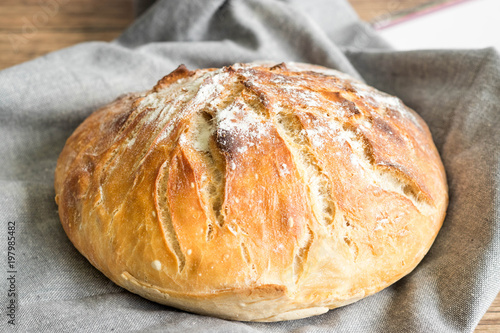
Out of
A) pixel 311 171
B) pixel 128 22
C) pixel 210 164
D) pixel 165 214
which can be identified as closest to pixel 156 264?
pixel 165 214

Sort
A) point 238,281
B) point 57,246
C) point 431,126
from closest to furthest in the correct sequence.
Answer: point 238,281 < point 57,246 < point 431,126

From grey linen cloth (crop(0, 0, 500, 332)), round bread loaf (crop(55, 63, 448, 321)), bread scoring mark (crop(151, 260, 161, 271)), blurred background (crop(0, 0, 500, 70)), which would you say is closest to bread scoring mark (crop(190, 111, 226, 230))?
round bread loaf (crop(55, 63, 448, 321))

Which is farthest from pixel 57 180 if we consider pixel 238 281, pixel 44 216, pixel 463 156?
pixel 463 156

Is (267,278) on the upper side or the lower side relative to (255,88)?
lower

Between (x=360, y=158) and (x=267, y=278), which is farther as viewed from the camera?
(x=360, y=158)

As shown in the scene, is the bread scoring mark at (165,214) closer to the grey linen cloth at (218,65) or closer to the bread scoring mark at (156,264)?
the bread scoring mark at (156,264)

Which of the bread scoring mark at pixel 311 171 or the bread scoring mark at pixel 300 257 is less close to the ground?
the bread scoring mark at pixel 311 171

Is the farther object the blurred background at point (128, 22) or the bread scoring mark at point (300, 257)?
the blurred background at point (128, 22)

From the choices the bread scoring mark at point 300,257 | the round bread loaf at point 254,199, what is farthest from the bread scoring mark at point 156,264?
the bread scoring mark at point 300,257

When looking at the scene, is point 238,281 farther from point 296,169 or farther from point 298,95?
point 298,95
